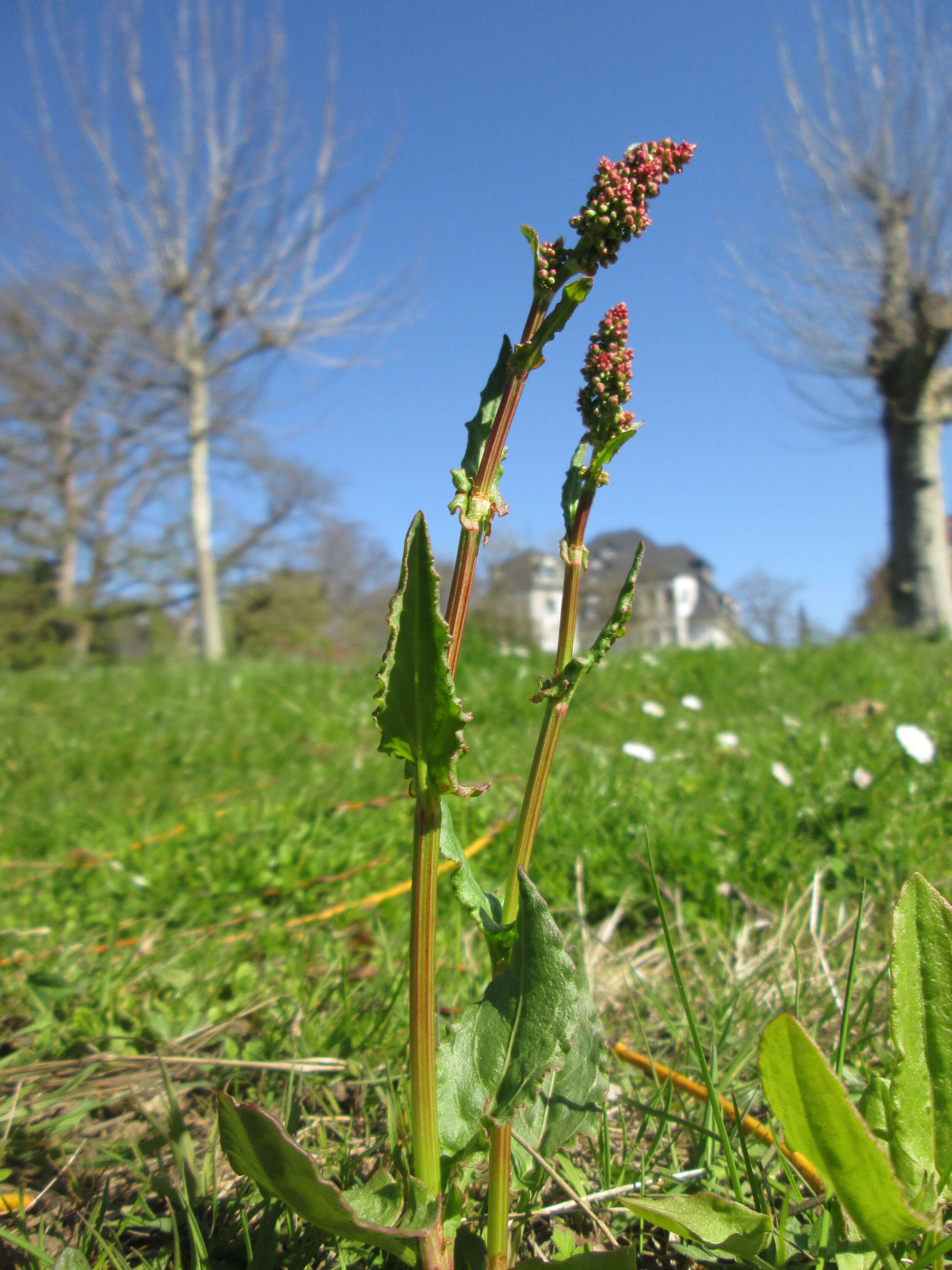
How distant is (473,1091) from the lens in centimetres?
84

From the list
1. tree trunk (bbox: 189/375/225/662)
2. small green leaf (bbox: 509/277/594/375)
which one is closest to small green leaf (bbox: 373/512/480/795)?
small green leaf (bbox: 509/277/594/375)

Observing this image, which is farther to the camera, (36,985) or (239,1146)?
(36,985)

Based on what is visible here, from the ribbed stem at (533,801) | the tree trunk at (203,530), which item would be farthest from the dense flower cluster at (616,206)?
the tree trunk at (203,530)

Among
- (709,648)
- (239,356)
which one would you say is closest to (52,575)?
(239,356)

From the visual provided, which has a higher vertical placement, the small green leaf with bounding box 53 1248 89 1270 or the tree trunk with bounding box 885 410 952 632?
the tree trunk with bounding box 885 410 952 632

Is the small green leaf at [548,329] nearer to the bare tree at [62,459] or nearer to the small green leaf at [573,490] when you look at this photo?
the small green leaf at [573,490]

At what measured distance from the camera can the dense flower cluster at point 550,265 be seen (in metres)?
0.79

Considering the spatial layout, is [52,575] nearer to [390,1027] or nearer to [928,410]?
[928,410]

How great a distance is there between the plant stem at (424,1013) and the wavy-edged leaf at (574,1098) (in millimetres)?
213

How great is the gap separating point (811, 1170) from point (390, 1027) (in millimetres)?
717

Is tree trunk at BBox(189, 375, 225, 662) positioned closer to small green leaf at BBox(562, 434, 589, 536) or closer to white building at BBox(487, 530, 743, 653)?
white building at BBox(487, 530, 743, 653)

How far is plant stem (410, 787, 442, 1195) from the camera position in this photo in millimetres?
765

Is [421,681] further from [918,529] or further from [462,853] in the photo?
[918,529]

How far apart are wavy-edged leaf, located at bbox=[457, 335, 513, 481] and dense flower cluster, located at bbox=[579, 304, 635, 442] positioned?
0.09 m
